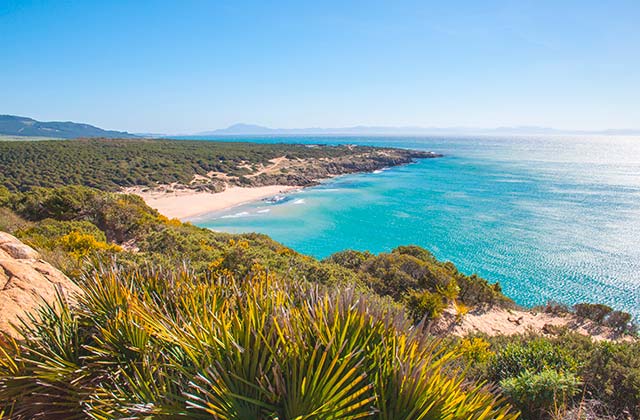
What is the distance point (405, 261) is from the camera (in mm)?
15328

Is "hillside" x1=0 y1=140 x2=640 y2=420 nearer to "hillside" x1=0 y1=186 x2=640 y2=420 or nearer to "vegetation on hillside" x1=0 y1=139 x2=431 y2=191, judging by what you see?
"hillside" x1=0 y1=186 x2=640 y2=420

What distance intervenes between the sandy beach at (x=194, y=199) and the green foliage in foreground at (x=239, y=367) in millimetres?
33326

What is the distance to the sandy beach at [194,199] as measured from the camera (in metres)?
37.1

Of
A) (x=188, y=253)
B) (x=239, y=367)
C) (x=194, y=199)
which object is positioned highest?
(x=239, y=367)

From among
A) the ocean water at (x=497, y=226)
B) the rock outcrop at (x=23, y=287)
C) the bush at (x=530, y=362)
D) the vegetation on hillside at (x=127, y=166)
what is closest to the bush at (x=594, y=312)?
the ocean water at (x=497, y=226)

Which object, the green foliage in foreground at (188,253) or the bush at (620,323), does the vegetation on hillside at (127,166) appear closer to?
the green foliage in foreground at (188,253)

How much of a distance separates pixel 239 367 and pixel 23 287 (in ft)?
13.5

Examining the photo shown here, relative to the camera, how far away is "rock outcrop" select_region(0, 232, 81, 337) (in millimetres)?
4008

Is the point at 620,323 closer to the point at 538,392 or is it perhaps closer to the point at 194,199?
the point at 538,392

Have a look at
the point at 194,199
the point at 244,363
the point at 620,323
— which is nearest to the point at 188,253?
the point at 244,363

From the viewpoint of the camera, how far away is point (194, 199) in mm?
42375

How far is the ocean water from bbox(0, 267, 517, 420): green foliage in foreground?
18.8 meters

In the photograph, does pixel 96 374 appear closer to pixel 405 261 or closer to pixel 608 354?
pixel 608 354

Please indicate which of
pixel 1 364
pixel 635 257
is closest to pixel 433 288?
pixel 1 364
